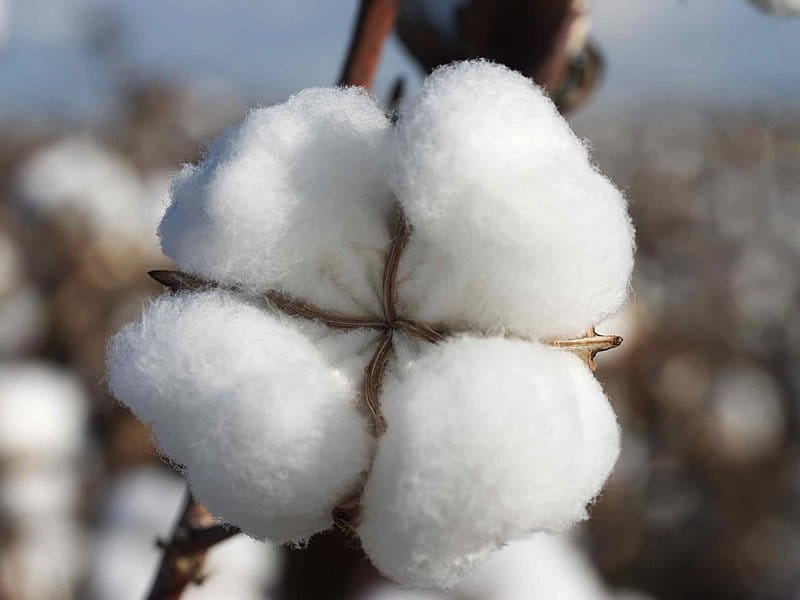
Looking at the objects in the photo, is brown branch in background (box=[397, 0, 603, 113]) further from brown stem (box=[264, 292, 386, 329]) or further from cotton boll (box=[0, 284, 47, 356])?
cotton boll (box=[0, 284, 47, 356])

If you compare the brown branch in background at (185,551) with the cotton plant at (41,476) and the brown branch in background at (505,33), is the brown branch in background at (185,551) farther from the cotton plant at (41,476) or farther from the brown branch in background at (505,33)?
the cotton plant at (41,476)

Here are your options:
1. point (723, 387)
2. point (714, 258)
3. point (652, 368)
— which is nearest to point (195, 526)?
point (652, 368)

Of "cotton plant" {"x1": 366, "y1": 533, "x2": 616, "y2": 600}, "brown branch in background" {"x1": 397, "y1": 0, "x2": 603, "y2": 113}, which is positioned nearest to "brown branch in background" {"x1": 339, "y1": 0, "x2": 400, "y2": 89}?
"brown branch in background" {"x1": 397, "y1": 0, "x2": 603, "y2": 113}

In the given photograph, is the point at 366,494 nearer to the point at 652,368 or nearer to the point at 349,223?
the point at 349,223

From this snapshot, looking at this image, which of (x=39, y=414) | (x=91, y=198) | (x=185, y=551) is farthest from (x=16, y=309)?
(x=185, y=551)

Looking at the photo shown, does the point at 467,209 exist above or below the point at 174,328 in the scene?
above

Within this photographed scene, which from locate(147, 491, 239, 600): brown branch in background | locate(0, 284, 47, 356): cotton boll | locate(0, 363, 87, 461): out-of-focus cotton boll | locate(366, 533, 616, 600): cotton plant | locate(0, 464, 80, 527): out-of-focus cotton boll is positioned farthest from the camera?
locate(0, 284, 47, 356): cotton boll
